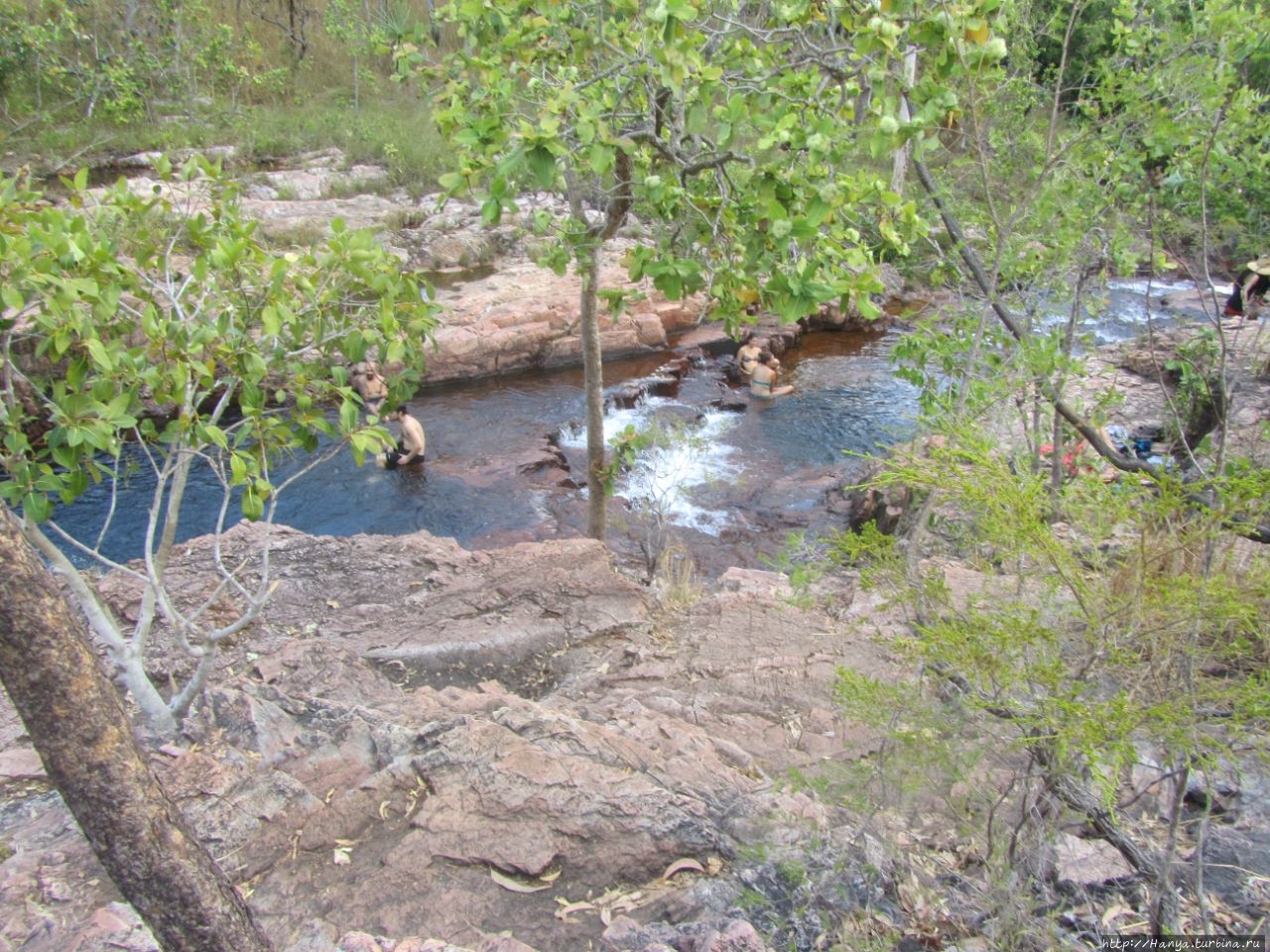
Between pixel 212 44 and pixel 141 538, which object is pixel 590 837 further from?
pixel 212 44

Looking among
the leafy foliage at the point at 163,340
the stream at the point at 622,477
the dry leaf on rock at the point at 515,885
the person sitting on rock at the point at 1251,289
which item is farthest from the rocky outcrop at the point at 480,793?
the person sitting on rock at the point at 1251,289

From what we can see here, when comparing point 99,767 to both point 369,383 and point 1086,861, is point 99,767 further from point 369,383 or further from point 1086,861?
point 369,383

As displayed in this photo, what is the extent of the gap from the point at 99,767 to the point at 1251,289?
10.3 metres

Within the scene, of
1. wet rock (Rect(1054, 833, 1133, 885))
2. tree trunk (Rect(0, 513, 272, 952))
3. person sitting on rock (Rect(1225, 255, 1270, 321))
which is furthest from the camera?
person sitting on rock (Rect(1225, 255, 1270, 321))

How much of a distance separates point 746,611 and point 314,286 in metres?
3.30

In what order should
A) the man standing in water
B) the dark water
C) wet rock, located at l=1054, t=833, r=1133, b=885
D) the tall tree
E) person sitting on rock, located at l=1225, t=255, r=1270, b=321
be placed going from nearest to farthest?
the tall tree < wet rock, located at l=1054, t=833, r=1133, b=885 < person sitting on rock, located at l=1225, t=255, r=1270, b=321 < the dark water < the man standing in water

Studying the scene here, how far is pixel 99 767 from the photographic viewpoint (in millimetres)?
1935

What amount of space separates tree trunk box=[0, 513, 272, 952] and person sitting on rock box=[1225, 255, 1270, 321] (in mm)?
5334

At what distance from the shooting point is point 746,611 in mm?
5723

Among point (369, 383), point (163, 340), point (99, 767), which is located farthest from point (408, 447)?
point (99, 767)

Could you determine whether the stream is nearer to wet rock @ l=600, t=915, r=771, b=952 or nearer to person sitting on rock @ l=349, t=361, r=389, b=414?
person sitting on rock @ l=349, t=361, r=389, b=414

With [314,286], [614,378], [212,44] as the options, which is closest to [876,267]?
[314,286]

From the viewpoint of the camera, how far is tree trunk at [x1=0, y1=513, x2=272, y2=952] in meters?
1.84

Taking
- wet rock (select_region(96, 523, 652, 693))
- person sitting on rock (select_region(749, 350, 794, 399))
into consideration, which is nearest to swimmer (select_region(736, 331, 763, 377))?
person sitting on rock (select_region(749, 350, 794, 399))
